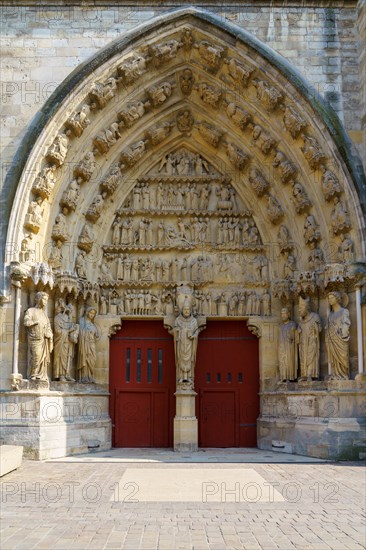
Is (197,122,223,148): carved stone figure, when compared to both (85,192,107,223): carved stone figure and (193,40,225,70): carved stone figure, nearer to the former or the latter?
(193,40,225,70): carved stone figure

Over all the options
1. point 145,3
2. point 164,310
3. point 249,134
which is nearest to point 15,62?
point 145,3

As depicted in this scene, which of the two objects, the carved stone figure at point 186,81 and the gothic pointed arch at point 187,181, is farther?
the carved stone figure at point 186,81

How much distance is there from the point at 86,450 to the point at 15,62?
5916mm

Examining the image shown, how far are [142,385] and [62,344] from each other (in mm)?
1702

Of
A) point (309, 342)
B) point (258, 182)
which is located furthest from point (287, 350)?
point (258, 182)

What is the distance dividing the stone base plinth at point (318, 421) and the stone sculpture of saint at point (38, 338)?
352 cm

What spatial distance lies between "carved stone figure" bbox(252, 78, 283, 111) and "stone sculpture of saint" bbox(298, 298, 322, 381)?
3043mm

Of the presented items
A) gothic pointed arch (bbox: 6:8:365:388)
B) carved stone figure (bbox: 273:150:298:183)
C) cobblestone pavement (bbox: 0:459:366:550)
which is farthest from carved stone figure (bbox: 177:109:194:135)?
cobblestone pavement (bbox: 0:459:366:550)

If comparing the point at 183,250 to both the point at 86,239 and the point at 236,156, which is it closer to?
the point at 86,239

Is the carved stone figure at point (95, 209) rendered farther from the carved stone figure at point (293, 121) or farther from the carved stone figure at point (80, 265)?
the carved stone figure at point (293, 121)

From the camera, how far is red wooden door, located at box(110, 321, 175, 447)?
10297mm

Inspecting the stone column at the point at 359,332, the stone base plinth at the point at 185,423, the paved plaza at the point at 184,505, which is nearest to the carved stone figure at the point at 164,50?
the stone column at the point at 359,332

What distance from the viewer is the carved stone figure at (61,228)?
9664 mm

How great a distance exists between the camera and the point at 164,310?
412 inches
